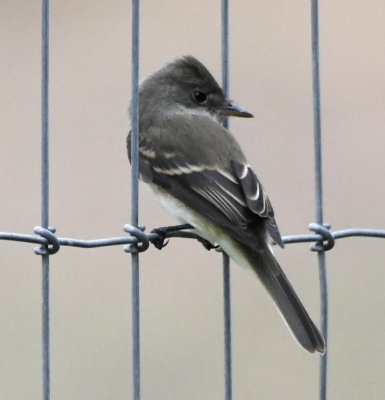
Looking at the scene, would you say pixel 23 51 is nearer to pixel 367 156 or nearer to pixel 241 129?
pixel 241 129

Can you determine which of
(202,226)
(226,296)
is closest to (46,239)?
(226,296)

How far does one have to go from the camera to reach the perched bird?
4.80 meters

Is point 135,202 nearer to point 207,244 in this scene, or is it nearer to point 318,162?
point 318,162

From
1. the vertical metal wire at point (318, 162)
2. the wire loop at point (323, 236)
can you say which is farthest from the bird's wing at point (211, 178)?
the vertical metal wire at point (318, 162)

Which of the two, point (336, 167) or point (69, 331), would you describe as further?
point (336, 167)

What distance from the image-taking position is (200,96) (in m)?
5.71

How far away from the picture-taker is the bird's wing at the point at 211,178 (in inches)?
192

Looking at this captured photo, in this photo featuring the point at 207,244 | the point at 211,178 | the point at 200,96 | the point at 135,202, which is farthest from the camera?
the point at 200,96

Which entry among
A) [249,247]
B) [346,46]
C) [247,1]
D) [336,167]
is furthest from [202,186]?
[247,1]

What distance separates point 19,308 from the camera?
26.6ft

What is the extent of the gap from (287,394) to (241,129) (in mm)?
1623

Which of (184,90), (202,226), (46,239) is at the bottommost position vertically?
(46,239)

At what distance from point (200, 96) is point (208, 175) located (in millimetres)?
700

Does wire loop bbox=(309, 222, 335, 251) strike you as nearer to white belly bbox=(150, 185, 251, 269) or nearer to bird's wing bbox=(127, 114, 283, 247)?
bird's wing bbox=(127, 114, 283, 247)
